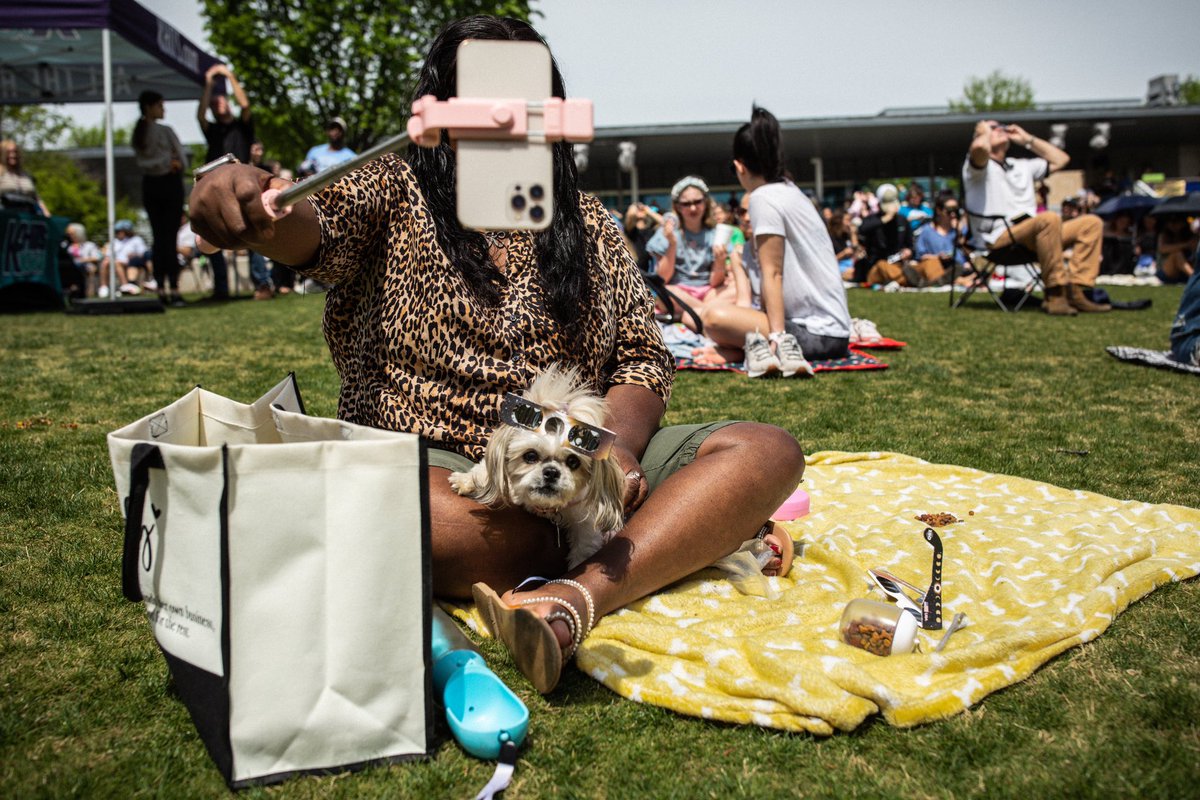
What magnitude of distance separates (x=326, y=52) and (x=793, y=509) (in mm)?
23553

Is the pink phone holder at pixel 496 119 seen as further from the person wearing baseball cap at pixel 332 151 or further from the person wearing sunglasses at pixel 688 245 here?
the person wearing baseball cap at pixel 332 151

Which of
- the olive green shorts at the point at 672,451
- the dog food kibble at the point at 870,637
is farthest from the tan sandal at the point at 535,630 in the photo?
the dog food kibble at the point at 870,637

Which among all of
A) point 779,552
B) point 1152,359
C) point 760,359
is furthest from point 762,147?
point 779,552

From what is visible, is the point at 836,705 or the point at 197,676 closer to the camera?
the point at 197,676

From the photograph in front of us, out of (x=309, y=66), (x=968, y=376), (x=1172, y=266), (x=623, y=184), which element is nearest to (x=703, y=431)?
(x=968, y=376)

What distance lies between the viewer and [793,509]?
10.5ft

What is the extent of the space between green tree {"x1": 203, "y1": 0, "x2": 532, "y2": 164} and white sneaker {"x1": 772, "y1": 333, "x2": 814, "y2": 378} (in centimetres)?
1885

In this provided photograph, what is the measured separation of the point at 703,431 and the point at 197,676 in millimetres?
1513

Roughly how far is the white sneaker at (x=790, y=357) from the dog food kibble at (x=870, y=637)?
416 centimetres

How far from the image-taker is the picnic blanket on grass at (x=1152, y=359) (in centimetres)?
607

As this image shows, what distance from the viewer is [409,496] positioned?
1.65 metres

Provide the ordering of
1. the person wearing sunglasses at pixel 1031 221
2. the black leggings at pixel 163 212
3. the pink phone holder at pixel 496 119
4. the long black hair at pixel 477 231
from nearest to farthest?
the pink phone holder at pixel 496 119
the long black hair at pixel 477 231
the person wearing sunglasses at pixel 1031 221
the black leggings at pixel 163 212

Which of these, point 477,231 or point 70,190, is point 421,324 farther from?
point 70,190

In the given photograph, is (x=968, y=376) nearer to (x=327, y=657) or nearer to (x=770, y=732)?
(x=770, y=732)
